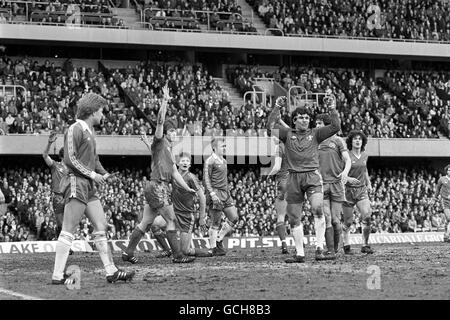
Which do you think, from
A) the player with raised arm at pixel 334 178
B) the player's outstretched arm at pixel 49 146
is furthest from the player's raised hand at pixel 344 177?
the player's outstretched arm at pixel 49 146

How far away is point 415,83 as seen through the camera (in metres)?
48.4

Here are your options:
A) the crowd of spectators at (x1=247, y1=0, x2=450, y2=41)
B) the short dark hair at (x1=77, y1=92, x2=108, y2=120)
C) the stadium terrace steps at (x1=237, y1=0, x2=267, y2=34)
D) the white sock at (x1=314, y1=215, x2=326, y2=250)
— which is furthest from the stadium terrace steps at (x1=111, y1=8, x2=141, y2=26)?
the short dark hair at (x1=77, y1=92, x2=108, y2=120)

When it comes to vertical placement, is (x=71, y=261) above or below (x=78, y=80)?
below

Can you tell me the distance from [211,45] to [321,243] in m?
27.2

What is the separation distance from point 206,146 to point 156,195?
2155 centimetres

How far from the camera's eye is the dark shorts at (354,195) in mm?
19953

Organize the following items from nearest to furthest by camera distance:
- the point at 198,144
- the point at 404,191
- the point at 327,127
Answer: the point at 327,127 < the point at 198,144 < the point at 404,191

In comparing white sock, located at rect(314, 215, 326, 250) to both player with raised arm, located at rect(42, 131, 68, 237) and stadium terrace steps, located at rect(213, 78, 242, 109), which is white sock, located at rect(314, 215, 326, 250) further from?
stadium terrace steps, located at rect(213, 78, 242, 109)

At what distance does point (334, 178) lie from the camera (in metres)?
18.5

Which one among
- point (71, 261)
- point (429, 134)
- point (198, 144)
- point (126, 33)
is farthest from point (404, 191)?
point (71, 261)

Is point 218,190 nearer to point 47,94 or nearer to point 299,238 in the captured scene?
point 299,238

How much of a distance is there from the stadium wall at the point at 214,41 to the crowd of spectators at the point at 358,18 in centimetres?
95

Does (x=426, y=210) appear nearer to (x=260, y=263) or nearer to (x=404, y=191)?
(x=404, y=191)

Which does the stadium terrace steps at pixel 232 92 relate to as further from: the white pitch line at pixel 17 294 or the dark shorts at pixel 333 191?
the white pitch line at pixel 17 294
